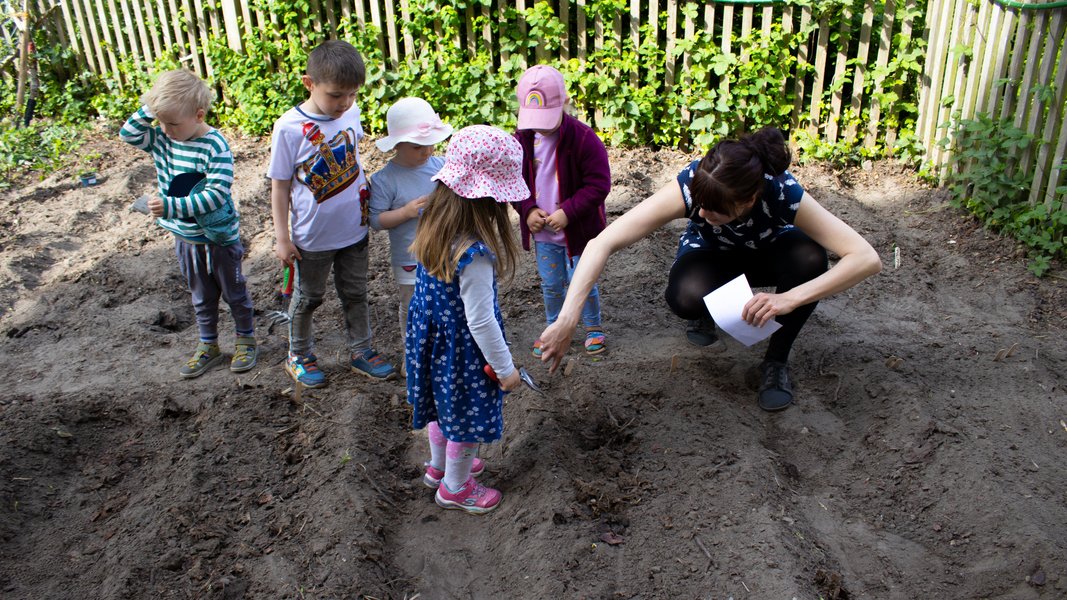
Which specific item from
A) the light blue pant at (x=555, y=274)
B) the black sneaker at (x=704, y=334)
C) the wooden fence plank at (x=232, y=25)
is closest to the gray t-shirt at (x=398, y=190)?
the light blue pant at (x=555, y=274)

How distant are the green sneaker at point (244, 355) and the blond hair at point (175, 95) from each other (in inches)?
48.9

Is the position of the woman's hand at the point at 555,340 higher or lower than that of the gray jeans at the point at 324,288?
higher

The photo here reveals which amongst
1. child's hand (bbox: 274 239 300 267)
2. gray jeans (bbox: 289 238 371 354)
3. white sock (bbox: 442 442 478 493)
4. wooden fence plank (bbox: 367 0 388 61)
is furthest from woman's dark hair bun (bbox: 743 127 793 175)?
wooden fence plank (bbox: 367 0 388 61)

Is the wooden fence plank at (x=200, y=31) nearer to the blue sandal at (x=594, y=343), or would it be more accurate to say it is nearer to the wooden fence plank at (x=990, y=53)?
the blue sandal at (x=594, y=343)

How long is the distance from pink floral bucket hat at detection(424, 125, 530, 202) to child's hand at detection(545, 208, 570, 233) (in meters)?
1.06

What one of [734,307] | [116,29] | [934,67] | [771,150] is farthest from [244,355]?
[116,29]

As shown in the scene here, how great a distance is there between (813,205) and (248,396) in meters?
2.80

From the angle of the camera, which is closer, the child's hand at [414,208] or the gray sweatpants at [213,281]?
the child's hand at [414,208]

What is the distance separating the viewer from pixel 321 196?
3.78 m

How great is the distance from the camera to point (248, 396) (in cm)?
399

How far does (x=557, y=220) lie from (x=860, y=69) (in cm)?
351

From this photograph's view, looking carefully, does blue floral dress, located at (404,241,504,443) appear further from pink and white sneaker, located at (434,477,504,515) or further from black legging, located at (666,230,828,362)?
black legging, located at (666,230,828,362)

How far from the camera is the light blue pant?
4.13 metres

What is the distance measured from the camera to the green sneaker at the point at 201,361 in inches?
169
